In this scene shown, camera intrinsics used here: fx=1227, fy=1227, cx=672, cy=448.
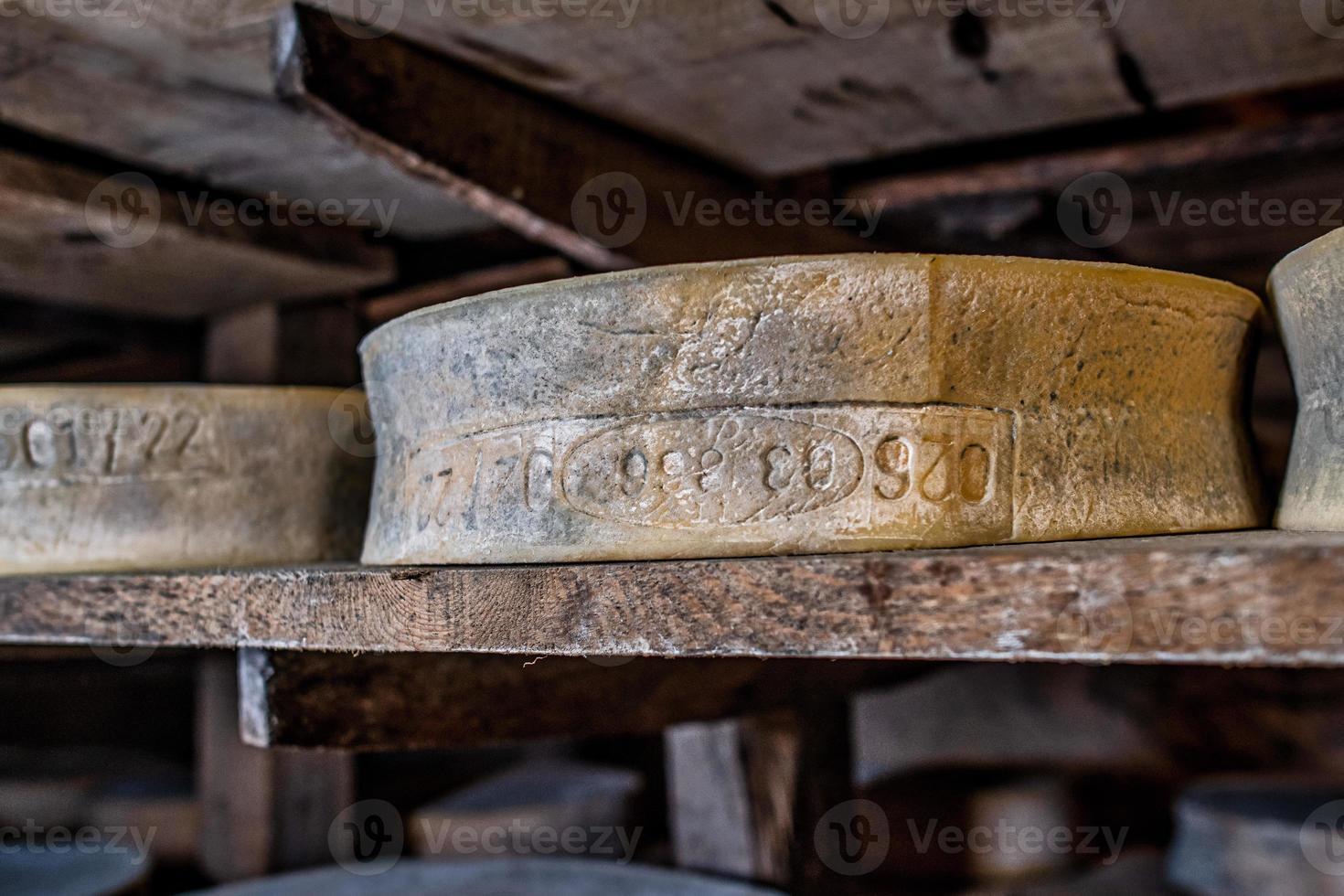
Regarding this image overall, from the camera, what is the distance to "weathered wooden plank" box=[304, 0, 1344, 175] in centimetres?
156

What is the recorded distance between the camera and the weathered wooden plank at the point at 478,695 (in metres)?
1.46

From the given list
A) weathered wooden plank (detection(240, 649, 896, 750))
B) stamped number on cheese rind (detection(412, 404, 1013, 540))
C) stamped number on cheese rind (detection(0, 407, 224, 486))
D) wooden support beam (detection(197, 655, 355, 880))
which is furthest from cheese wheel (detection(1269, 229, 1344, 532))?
wooden support beam (detection(197, 655, 355, 880))

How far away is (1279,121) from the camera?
6.49 ft

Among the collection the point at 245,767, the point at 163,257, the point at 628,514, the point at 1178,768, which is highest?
the point at 163,257

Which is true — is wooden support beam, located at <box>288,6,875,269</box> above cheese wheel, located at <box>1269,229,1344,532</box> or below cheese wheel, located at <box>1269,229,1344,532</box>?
above

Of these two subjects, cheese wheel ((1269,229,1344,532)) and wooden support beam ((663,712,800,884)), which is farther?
wooden support beam ((663,712,800,884))

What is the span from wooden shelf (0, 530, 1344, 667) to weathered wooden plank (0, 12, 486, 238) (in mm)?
735

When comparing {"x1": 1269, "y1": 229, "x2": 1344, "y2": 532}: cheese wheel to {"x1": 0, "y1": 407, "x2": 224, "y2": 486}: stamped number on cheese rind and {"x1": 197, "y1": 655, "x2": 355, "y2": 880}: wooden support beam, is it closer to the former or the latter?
{"x1": 0, "y1": 407, "x2": 224, "y2": 486}: stamped number on cheese rind

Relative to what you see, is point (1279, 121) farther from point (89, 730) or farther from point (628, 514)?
point (89, 730)

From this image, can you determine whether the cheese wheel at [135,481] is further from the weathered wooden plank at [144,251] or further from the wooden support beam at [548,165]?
the weathered wooden plank at [144,251]

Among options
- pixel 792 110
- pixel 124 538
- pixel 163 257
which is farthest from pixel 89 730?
pixel 792 110

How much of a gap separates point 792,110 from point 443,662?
3.21ft

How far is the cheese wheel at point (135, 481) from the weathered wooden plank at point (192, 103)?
418mm

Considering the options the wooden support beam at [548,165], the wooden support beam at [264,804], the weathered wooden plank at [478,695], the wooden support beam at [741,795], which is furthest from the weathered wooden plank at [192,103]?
the wooden support beam at [264,804]
